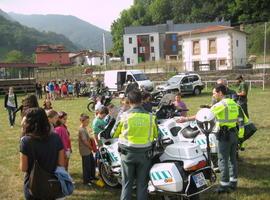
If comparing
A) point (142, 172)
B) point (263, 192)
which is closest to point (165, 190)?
point (142, 172)

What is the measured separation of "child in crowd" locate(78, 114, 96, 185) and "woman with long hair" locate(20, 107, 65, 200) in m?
3.04

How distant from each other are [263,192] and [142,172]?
268 centimetres

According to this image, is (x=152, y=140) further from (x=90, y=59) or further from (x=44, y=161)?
(x=90, y=59)

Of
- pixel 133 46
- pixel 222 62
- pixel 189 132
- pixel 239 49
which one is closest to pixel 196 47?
pixel 222 62

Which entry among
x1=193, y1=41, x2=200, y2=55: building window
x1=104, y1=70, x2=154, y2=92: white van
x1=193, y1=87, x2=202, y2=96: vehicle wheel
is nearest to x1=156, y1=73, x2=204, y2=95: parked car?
x1=193, y1=87, x2=202, y2=96: vehicle wheel

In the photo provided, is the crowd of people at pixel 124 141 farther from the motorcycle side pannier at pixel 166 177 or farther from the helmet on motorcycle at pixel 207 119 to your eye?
the helmet on motorcycle at pixel 207 119

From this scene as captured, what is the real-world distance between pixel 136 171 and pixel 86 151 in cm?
237

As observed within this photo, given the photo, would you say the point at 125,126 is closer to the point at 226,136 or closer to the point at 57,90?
the point at 226,136

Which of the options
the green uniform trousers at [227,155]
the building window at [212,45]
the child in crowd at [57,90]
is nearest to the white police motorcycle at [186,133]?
the green uniform trousers at [227,155]

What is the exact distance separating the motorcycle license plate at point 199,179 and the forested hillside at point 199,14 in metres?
55.4

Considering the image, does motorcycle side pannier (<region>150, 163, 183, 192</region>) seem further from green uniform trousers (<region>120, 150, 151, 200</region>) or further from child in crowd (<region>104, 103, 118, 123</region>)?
child in crowd (<region>104, 103, 118, 123</region>)

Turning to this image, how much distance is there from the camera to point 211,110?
21.8 ft

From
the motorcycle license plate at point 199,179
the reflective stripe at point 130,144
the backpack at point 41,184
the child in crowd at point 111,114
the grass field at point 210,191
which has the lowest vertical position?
the grass field at point 210,191

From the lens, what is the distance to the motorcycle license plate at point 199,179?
5520 millimetres
